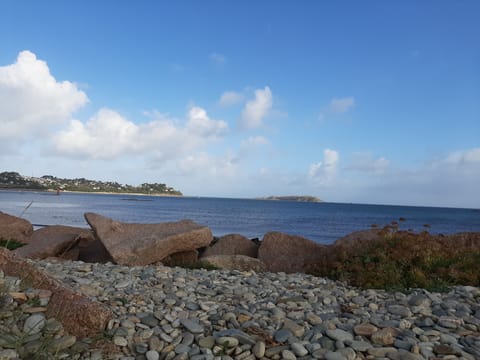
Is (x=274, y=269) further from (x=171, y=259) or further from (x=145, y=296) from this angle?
(x=145, y=296)

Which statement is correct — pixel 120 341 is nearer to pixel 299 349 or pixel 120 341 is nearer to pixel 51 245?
pixel 299 349

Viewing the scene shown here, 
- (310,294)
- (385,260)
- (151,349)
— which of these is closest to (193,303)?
(151,349)

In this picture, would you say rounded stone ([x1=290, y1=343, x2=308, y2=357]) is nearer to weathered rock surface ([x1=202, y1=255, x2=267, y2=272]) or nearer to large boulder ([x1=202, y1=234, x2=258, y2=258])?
weathered rock surface ([x1=202, y1=255, x2=267, y2=272])

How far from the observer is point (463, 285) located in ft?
26.2

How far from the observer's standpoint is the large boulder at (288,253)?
10.7 m

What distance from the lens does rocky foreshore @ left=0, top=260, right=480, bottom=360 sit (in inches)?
172

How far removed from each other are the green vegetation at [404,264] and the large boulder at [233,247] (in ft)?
9.10

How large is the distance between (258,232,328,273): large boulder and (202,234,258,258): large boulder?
0.77 metres

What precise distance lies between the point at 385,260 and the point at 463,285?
62.3 inches

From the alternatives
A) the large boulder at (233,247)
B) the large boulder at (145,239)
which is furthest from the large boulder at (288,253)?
the large boulder at (145,239)

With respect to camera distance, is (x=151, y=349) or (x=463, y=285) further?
(x=463, y=285)

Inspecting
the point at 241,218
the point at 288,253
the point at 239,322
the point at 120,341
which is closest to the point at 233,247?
the point at 288,253

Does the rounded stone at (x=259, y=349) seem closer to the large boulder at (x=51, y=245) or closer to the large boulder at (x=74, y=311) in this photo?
the large boulder at (x=74, y=311)

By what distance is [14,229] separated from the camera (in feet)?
51.2
